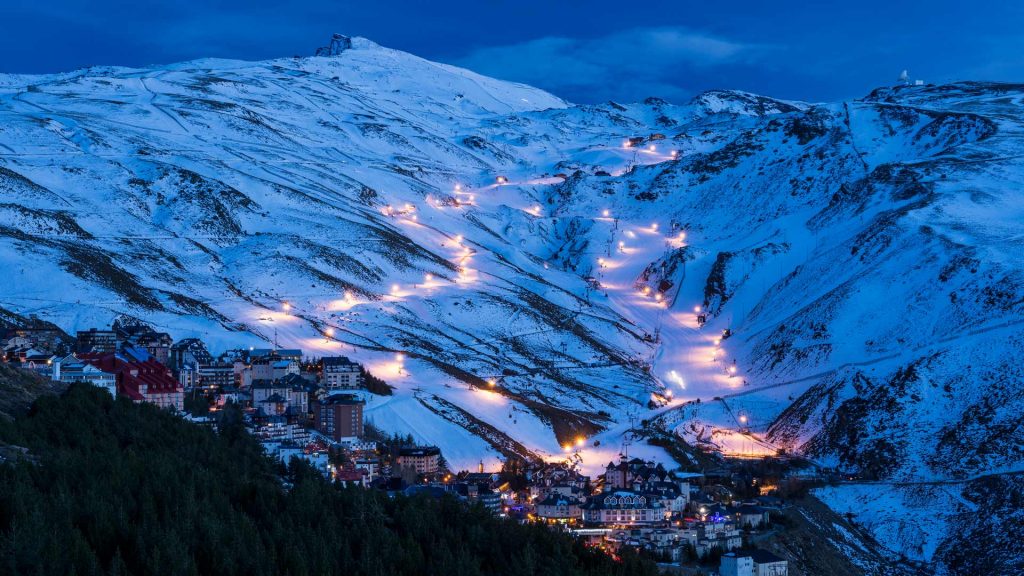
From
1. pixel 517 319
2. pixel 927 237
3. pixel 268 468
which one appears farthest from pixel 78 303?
pixel 927 237

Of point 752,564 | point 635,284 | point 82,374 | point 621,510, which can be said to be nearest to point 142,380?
point 82,374

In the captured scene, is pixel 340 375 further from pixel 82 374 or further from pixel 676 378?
pixel 676 378

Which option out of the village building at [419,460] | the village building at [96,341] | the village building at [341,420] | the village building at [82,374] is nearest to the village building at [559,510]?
the village building at [419,460]

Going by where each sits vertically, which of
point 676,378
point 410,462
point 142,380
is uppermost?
point 676,378

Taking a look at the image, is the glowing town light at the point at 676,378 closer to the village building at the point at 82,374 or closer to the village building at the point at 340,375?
the village building at the point at 340,375

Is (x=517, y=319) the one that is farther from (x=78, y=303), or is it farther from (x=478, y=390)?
(x=78, y=303)

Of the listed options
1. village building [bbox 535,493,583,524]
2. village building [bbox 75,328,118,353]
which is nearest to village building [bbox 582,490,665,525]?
village building [bbox 535,493,583,524]

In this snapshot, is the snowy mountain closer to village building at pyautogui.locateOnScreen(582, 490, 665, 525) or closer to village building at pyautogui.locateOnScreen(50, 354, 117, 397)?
village building at pyautogui.locateOnScreen(582, 490, 665, 525)
